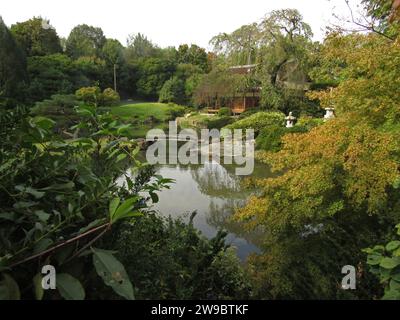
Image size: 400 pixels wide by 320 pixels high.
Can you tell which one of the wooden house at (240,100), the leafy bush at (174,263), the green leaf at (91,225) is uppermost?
the wooden house at (240,100)

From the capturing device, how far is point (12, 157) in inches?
42.7

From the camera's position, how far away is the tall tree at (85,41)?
27763mm

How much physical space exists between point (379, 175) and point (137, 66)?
29.4 meters

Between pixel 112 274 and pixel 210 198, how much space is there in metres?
5.74

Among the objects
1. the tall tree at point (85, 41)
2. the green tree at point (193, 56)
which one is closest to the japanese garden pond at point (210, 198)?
the tall tree at point (85, 41)

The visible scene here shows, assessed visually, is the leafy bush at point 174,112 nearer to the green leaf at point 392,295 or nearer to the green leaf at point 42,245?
the green leaf at point 392,295

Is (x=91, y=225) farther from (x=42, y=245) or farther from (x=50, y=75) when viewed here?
(x=50, y=75)

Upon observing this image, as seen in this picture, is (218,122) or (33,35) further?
(33,35)

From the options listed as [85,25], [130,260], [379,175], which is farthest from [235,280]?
[85,25]

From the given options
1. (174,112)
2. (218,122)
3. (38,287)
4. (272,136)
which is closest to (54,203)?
(38,287)

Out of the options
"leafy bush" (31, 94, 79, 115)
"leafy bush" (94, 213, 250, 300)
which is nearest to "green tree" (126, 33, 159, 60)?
"leafy bush" (31, 94, 79, 115)

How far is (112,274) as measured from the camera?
83 cm

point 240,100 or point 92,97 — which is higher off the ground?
point 240,100

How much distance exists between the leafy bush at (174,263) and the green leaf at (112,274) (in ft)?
0.79
